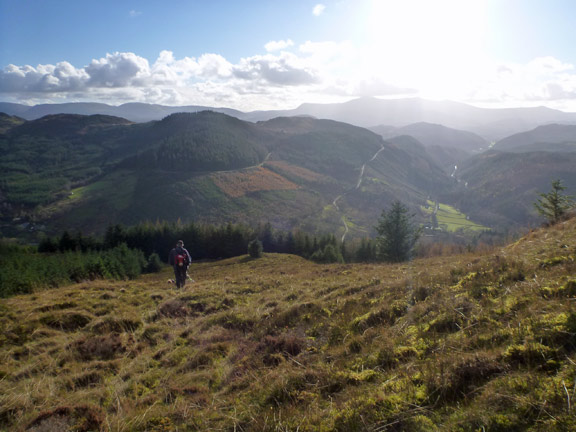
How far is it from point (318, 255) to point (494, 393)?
43.5 metres

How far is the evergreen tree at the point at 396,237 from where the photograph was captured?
31.5m

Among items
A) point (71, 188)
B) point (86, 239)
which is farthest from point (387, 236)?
point (71, 188)

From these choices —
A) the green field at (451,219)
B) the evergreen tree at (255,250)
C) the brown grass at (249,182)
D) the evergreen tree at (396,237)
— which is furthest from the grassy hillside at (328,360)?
the green field at (451,219)

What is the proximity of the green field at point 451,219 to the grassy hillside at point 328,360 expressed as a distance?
14965 centimetres

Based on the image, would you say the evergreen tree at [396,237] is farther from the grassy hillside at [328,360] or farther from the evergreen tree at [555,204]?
the grassy hillside at [328,360]

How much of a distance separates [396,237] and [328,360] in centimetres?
2822

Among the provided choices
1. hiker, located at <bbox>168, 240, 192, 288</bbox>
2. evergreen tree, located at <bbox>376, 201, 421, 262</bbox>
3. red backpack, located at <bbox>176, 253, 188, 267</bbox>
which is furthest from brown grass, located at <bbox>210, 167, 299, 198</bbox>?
red backpack, located at <bbox>176, 253, 188, 267</bbox>

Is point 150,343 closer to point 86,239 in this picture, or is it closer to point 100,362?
point 100,362

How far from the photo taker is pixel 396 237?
31.7 metres

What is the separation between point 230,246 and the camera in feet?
202

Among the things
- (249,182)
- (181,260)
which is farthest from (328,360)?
(249,182)

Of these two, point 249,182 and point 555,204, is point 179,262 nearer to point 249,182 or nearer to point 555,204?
point 555,204

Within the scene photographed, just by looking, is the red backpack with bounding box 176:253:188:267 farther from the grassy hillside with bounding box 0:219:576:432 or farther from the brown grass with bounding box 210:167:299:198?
the brown grass with bounding box 210:167:299:198

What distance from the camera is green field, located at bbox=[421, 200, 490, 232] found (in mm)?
144863
